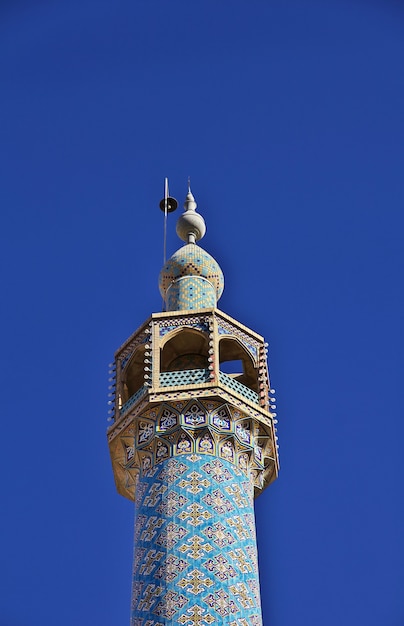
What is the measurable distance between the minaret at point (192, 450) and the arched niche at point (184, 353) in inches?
0.6

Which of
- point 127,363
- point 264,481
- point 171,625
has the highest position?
point 127,363

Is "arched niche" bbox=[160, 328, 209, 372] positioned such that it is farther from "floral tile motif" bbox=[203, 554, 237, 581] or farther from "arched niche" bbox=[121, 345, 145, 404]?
"floral tile motif" bbox=[203, 554, 237, 581]

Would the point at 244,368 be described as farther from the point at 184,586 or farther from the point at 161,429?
the point at 184,586

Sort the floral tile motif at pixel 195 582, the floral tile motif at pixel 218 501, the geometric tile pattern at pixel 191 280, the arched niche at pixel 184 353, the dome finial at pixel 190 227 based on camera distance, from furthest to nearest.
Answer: the dome finial at pixel 190 227 → the geometric tile pattern at pixel 191 280 → the arched niche at pixel 184 353 → the floral tile motif at pixel 218 501 → the floral tile motif at pixel 195 582

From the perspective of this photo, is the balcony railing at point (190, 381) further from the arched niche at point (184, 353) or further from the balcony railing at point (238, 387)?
the arched niche at point (184, 353)

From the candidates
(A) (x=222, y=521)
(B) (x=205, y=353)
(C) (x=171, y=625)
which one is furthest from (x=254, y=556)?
(B) (x=205, y=353)

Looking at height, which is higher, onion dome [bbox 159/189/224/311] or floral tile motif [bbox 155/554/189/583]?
onion dome [bbox 159/189/224/311]

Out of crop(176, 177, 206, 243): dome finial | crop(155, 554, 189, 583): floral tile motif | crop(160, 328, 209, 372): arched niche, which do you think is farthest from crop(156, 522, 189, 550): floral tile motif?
crop(176, 177, 206, 243): dome finial

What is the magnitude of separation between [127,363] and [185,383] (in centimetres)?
102

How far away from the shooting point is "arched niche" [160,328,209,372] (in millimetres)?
13266

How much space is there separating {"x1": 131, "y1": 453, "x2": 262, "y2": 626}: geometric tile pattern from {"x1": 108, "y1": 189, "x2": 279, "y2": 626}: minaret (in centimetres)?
1

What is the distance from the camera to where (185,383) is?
12344 mm

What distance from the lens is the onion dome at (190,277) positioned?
13688 millimetres

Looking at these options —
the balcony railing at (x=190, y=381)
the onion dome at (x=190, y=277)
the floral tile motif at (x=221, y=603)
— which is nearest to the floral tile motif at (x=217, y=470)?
the balcony railing at (x=190, y=381)
